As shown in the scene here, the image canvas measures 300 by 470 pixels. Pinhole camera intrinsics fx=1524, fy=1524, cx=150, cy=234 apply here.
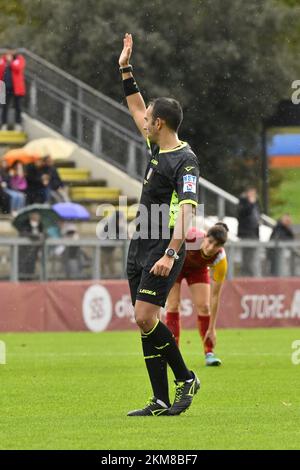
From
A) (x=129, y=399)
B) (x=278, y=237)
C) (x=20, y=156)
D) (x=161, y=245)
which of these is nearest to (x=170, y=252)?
(x=161, y=245)

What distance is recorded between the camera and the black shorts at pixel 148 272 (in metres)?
10.6

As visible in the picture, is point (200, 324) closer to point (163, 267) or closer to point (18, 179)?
point (163, 267)

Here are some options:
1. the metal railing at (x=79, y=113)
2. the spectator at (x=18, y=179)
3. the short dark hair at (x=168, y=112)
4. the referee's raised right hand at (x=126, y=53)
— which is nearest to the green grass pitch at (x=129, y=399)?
the short dark hair at (x=168, y=112)

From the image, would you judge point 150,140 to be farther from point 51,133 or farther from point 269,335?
point 51,133

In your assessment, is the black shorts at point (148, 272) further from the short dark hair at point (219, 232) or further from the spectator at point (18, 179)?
the spectator at point (18, 179)

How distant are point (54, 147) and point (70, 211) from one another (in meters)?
3.25

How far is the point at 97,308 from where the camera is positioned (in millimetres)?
23328

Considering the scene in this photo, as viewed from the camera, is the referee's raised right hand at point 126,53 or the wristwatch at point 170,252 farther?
the referee's raised right hand at point 126,53

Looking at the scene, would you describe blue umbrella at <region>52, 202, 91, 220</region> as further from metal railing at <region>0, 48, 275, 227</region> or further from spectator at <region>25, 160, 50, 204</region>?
metal railing at <region>0, 48, 275, 227</region>

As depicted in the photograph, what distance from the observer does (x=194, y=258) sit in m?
16.3

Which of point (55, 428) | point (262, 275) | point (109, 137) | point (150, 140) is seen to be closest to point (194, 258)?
point (150, 140)

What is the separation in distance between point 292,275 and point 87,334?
4.65 meters

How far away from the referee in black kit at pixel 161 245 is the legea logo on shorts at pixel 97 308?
485 inches

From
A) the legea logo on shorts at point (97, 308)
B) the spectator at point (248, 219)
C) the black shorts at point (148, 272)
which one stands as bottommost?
the legea logo on shorts at point (97, 308)
